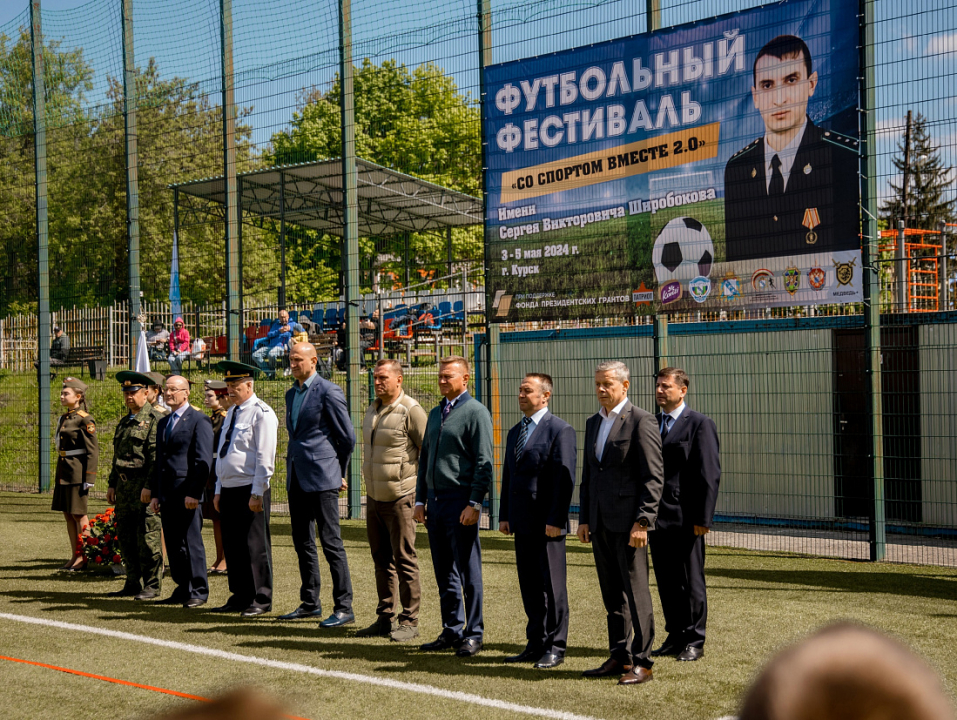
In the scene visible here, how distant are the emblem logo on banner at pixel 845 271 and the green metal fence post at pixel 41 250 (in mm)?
12846

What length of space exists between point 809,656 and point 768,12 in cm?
1022

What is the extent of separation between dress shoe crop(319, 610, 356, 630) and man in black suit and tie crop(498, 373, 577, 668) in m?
1.53

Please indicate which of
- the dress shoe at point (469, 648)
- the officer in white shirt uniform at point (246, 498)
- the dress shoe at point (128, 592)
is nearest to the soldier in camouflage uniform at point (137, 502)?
the dress shoe at point (128, 592)

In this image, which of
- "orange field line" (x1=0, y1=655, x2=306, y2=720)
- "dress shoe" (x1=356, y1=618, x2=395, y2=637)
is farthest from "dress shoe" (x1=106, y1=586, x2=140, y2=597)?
"dress shoe" (x1=356, y1=618, x2=395, y2=637)

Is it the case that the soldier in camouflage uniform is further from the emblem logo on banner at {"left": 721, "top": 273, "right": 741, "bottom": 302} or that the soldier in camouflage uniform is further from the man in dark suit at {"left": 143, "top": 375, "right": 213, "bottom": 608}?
the emblem logo on banner at {"left": 721, "top": 273, "right": 741, "bottom": 302}

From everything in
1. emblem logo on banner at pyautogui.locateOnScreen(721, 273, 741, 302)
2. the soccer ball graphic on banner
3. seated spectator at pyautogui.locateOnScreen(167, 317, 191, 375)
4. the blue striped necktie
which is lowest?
the blue striped necktie

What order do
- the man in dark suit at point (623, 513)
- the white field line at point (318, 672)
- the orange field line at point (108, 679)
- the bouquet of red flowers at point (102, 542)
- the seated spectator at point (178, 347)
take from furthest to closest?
the seated spectator at point (178, 347) < the bouquet of red flowers at point (102, 542) < the man in dark suit at point (623, 513) < the orange field line at point (108, 679) < the white field line at point (318, 672)

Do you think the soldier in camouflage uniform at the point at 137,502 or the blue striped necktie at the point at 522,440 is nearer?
the blue striped necktie at the point at 522,440

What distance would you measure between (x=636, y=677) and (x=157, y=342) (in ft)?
38.4

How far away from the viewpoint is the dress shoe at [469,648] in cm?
630

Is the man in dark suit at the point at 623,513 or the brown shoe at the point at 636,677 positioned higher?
the man in dark suit at the point at 623,513

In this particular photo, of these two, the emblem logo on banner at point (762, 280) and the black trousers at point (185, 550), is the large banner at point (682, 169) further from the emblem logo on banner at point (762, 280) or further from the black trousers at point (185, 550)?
the black trousers at point (185, 550)

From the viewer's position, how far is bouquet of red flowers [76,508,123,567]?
9.30m

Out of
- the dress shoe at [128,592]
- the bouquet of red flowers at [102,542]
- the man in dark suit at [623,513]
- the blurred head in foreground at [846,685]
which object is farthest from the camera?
the bouquet of red flowers at [102,542]
